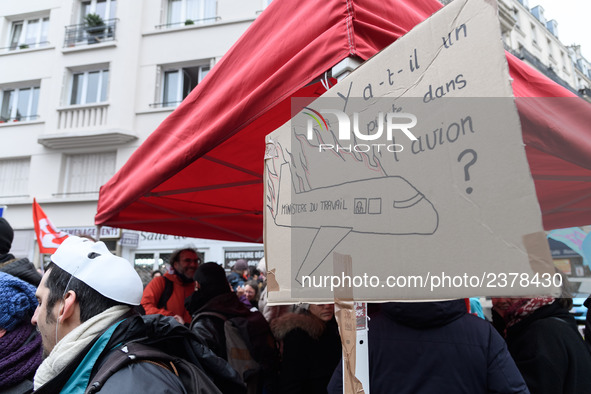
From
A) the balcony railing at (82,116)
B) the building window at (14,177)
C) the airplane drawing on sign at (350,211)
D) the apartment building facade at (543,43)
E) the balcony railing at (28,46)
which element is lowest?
the airplane drawing on sign at (350,211)

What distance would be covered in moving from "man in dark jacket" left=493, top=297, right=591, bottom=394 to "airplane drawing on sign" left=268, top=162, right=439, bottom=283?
134 centimetres

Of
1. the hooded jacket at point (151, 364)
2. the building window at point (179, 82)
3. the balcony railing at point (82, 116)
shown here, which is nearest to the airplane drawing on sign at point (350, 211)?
the hooded jacket at point (151, 364)

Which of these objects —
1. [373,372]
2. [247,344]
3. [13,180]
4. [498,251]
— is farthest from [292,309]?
[13,180]

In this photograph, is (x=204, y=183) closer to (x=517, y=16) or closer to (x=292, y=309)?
(x=292, y=309)

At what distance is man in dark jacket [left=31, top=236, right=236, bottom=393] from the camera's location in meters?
1.33

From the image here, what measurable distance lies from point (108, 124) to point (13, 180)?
3.75m

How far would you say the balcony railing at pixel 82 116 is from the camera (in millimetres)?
12125

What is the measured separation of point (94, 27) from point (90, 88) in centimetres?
210

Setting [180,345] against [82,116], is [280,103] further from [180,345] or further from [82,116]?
[82,116]

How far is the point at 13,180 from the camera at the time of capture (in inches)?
491

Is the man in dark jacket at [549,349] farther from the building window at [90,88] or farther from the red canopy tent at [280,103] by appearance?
the building window at [90,88]

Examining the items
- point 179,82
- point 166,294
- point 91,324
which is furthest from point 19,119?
point 91,324

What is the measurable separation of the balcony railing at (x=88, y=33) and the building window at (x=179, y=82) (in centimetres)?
248

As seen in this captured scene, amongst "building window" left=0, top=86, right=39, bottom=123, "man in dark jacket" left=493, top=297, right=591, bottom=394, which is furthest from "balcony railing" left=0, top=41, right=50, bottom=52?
"man in dark jacket" left=493, top=297, right=591, bottom=394
